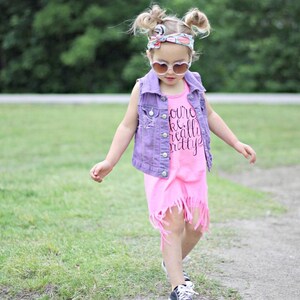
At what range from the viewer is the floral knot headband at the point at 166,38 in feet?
11.5

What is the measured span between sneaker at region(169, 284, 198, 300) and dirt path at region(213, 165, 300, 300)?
0.37m

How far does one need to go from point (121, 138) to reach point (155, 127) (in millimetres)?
212

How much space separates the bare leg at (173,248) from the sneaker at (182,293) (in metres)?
0.03

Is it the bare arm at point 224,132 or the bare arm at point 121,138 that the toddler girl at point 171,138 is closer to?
the bare arm at point 121,138

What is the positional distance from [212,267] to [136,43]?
16.9 meters

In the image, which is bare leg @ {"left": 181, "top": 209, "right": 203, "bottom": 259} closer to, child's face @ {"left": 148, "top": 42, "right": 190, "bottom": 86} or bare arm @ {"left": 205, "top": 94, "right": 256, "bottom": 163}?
bare arm @ {"left": 205, "top": 94, "right": 256, "bottom": 163}

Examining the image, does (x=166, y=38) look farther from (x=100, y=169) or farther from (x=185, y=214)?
(x=185, y=214)

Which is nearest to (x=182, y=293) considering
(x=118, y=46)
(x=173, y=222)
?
(x=173, y=222)

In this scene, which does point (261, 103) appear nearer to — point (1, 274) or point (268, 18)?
point (268, 18)

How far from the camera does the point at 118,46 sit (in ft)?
69.7

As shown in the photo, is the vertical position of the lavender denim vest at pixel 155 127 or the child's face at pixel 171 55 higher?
the child's face at pixel 171 55

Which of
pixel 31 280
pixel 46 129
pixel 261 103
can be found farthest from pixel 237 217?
pixel 261 103

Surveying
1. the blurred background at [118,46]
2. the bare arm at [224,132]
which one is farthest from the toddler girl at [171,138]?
the blurred background at [118,46]

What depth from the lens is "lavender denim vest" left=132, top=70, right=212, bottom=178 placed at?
3.51 m
